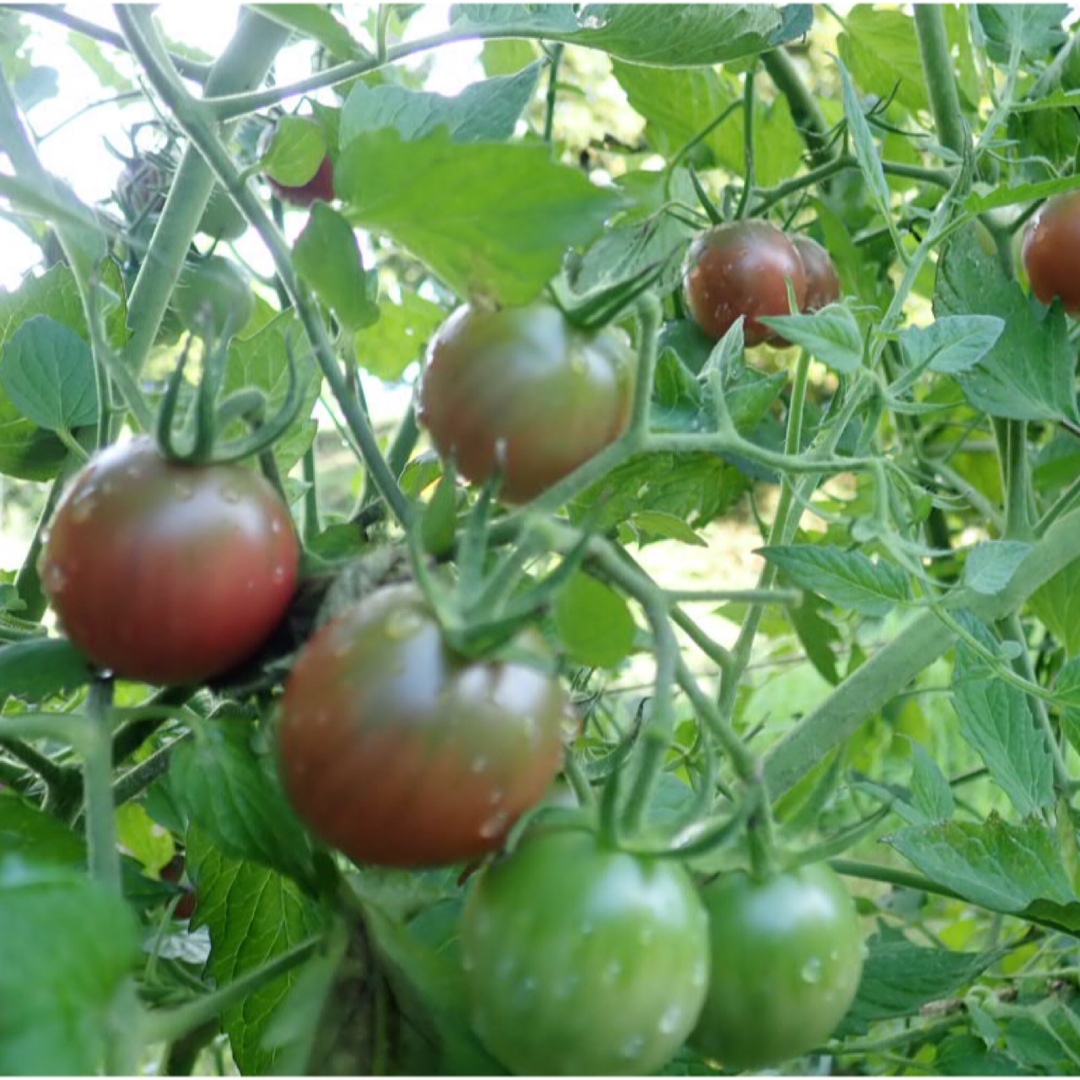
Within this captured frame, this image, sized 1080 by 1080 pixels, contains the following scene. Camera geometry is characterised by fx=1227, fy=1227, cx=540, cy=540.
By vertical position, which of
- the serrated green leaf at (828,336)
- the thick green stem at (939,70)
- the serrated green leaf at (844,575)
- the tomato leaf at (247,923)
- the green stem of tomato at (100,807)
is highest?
the thick green stem at (939,70)

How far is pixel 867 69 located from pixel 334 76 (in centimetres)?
56

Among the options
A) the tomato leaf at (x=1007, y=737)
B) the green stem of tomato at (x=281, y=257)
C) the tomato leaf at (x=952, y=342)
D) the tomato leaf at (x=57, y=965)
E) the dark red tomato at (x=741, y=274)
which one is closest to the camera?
the tomato leaf at (x=57, y=965)

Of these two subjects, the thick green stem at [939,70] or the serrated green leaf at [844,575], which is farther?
the thick green stem at [939,70]

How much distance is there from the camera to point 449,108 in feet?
1.43

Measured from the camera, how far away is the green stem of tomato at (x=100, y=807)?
303mm

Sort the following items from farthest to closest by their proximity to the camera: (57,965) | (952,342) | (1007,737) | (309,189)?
(309,189) < (1007,737) < (952,342) < (57,965)

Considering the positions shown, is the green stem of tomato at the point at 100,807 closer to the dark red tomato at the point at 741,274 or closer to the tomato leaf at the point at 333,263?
the tomato leaf at the point at 333,263

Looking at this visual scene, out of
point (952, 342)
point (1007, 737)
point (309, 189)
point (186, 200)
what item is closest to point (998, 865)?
point (1007, 737)

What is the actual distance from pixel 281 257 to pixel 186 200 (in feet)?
0.57

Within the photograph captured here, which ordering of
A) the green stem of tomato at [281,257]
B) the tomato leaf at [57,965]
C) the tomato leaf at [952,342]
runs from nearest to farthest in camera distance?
the tomato leaf at [57,965] → the green stem of tomato at [281,257] → the tomato leaf at [952,342]

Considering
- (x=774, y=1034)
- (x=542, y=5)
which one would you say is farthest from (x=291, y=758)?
(x=542, y=5)

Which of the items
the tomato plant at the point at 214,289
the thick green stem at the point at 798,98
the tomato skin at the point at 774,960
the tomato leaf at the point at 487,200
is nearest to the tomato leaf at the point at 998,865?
the tomato skin at the point at 774,960

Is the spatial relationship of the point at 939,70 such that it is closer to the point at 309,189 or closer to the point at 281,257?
the point at 309,189

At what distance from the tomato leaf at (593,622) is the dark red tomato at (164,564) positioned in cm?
8
